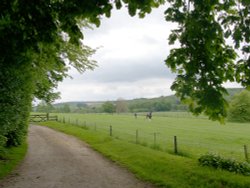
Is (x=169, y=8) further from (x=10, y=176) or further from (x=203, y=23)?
(x=10, y=176)

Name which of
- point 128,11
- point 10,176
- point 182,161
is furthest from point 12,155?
point 128,11

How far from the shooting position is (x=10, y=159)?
16.5 metres

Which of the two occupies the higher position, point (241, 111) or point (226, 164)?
point (241, 111)

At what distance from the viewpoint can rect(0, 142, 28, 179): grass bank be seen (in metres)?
13.7

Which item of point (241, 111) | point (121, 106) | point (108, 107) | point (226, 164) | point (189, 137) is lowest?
point (189, 137)

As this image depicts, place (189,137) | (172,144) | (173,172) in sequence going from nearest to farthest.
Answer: (173,172) → (172,144) → (189,137)

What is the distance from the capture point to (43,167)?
14852mm

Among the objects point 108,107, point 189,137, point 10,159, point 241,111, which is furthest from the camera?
point 108,107

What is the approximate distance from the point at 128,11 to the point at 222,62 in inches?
134

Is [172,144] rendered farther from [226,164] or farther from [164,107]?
[164,107]

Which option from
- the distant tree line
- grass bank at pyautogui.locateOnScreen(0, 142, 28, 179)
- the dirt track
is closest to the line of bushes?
the dirt track

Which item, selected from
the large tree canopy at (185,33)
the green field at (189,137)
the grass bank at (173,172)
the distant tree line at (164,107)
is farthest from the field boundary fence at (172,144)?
the distant tree line at (164,107)

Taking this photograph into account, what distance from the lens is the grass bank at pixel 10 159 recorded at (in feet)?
45.1

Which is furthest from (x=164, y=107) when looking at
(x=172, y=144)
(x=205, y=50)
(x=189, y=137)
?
(x=205, y=50)
